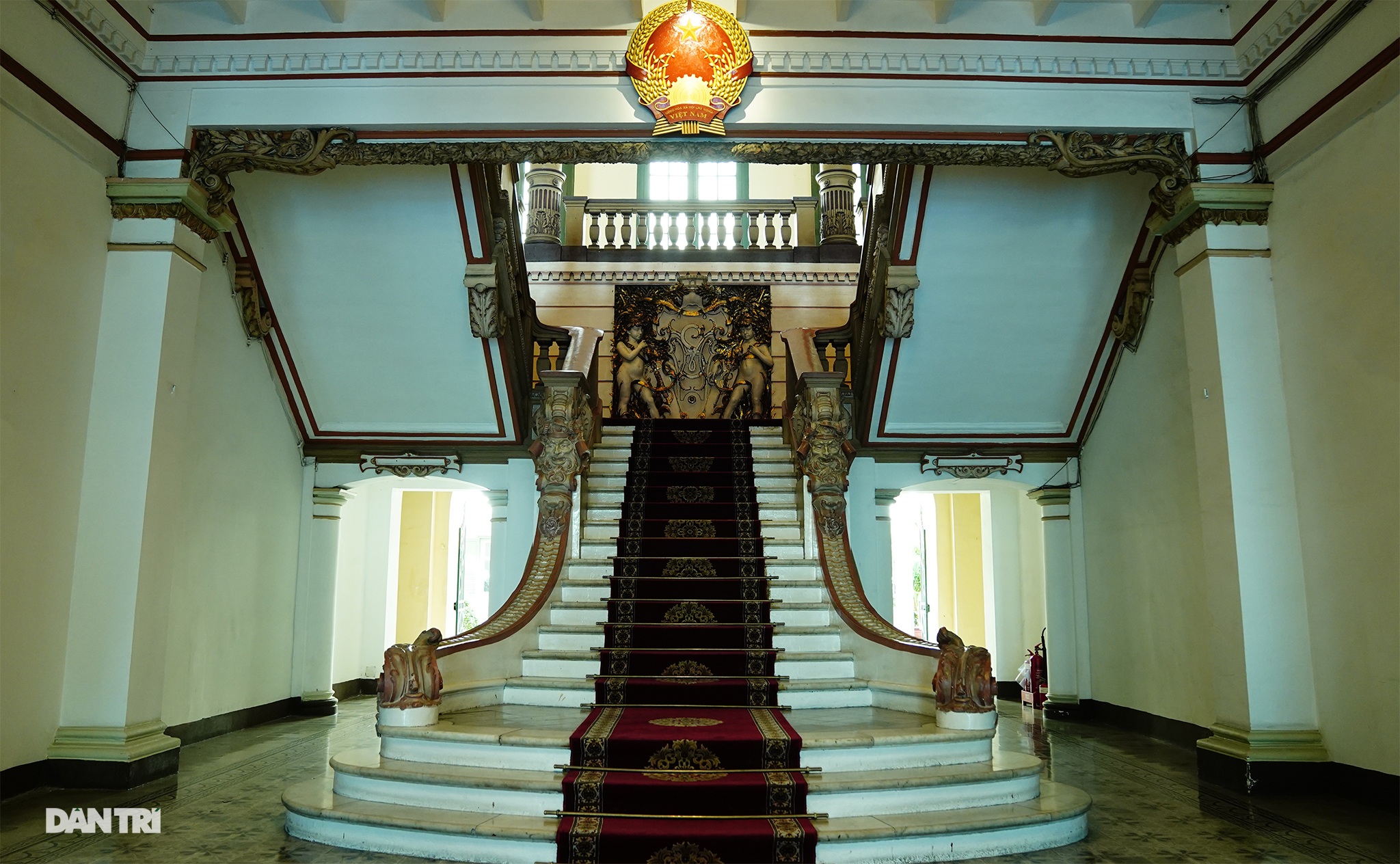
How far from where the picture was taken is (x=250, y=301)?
7562mm

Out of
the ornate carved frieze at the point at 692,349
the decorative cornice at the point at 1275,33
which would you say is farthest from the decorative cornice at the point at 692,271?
the decorative cornice at the point at 1275,33

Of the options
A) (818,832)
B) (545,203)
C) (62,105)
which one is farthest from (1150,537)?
(545,203)

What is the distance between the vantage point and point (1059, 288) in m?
7.88

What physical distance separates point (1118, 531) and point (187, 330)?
7.29m

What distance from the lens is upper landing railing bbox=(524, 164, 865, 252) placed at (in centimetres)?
1208

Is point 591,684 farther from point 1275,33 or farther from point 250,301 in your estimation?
point 1275,33

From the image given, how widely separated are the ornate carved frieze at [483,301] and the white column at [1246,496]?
513 cm

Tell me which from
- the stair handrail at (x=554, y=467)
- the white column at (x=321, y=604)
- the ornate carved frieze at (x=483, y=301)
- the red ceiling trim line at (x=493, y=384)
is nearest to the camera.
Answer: the stair handrail at (x=554, y=467)

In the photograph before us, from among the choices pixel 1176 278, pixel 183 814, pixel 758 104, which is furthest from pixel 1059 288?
pixel 183 814

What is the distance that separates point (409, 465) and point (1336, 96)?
7804 millimetres

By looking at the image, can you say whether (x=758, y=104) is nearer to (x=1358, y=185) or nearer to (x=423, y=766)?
(x=1358, y=185)

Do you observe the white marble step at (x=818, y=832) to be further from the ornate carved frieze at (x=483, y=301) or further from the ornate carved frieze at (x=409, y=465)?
the ornate carved frieze at (x=409, y=465)

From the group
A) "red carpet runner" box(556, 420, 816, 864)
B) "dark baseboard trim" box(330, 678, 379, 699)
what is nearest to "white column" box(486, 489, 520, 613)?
"red carpet runner" box(556, 420, 816, 864)

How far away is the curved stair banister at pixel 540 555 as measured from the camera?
5.84 metres
